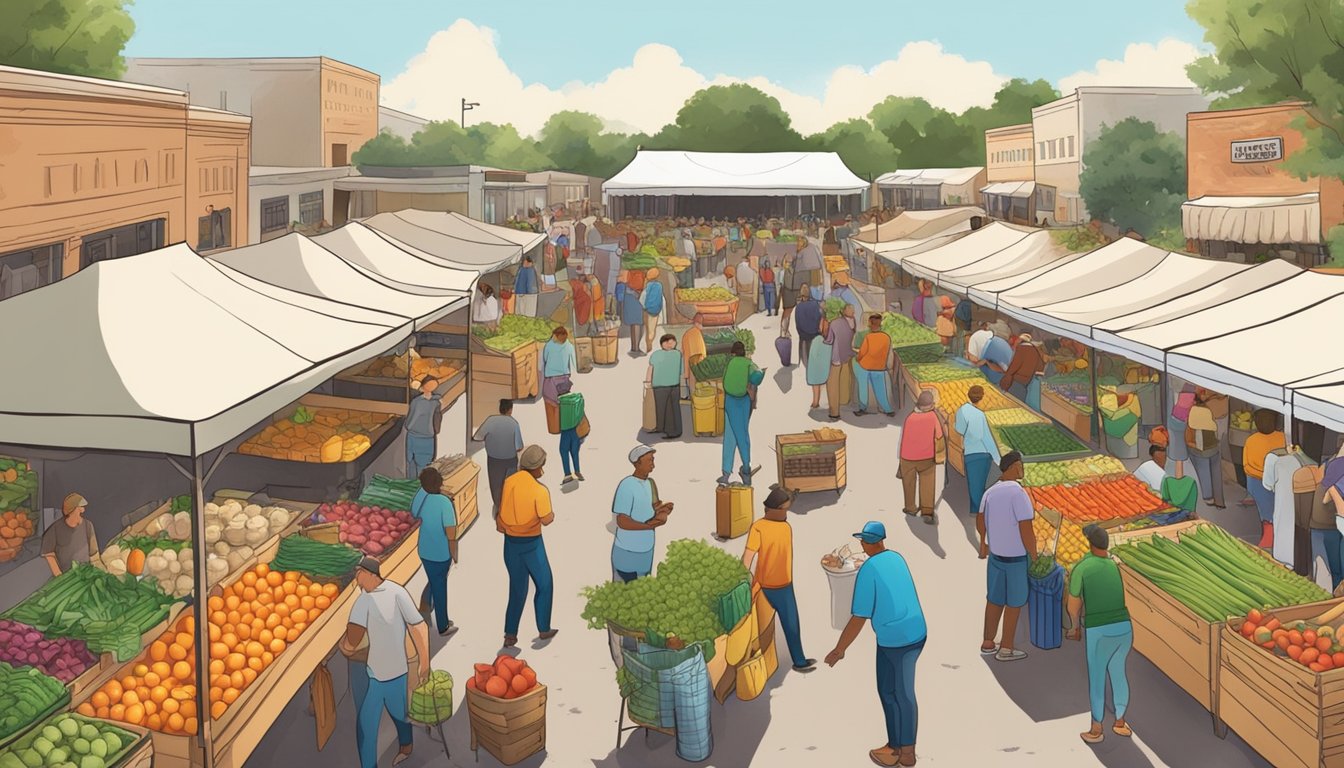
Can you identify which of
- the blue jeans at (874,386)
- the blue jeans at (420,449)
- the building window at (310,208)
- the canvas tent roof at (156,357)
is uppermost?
the building window at (310,208)

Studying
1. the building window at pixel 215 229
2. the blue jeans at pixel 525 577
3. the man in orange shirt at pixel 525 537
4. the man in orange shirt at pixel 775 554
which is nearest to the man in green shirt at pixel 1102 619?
the man in orange shirt at pixel 775 554

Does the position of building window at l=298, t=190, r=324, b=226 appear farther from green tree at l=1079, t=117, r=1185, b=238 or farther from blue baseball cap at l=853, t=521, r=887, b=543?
blue baseball cap at l=853, t=521, r=887, b=543

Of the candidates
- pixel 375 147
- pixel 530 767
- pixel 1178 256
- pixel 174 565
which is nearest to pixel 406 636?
pixel 530 767

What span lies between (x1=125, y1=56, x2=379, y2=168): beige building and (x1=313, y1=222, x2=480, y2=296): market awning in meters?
46.4

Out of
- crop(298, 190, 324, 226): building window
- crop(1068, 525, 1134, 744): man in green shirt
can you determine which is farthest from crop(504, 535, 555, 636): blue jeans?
crop(298, 190, 324, 226): building window

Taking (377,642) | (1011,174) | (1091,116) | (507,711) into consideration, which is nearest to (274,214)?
(377,642)

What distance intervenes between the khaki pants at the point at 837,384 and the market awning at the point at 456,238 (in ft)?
20.2

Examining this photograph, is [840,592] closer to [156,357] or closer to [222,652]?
[222,652]

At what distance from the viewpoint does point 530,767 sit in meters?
7.01

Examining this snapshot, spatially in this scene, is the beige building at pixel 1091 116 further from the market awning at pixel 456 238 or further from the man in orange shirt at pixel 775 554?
the man in orange shirt at pixel 775 554

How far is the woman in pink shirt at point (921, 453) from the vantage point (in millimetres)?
11250

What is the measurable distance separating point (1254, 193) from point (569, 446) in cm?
2737

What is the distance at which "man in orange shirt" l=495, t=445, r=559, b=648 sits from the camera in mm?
8328

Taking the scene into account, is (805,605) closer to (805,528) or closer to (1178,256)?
(805,528)
